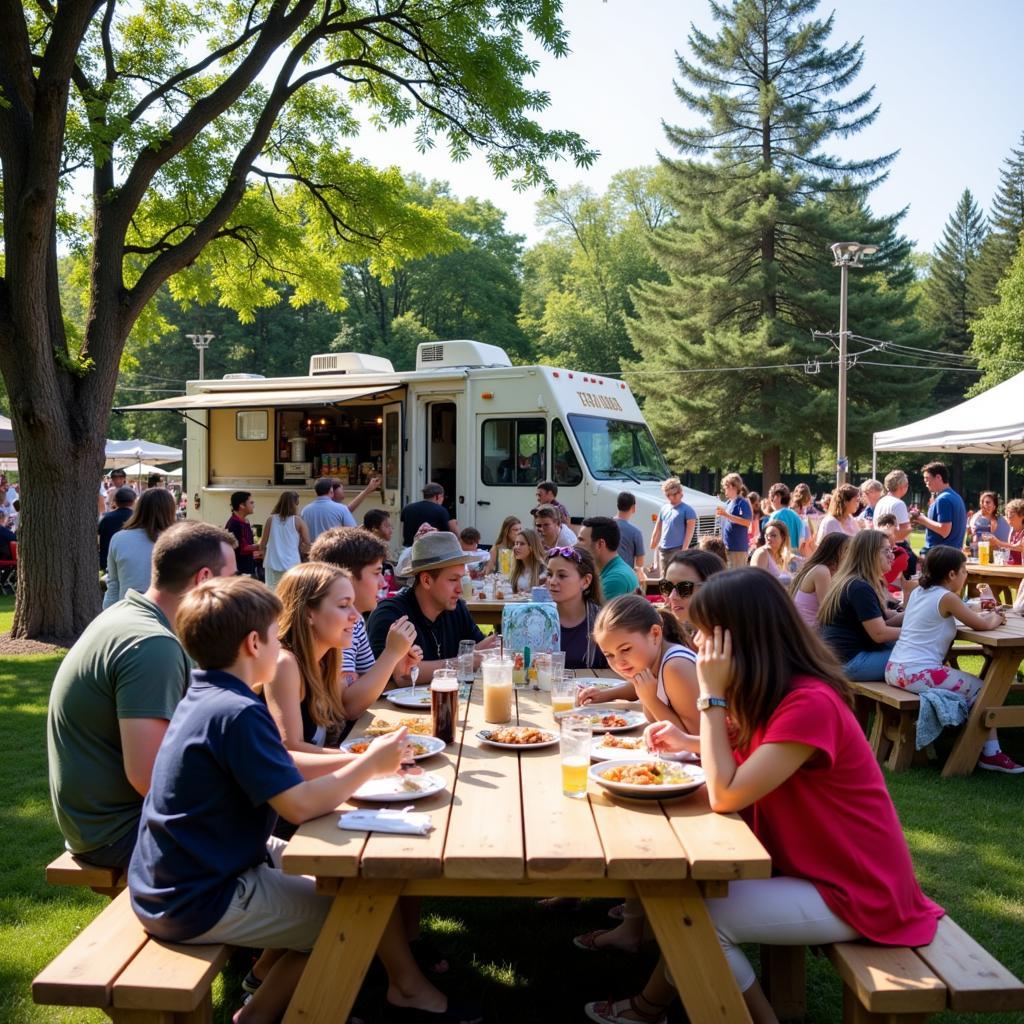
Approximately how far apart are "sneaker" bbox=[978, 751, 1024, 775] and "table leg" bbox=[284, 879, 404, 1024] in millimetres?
4801

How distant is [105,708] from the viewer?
2.85 meters

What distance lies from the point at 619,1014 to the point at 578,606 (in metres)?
2.28

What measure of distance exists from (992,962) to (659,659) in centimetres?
148

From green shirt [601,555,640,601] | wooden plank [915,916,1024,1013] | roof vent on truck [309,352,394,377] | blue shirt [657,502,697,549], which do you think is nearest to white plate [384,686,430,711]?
wooden plank [915,916,1024,1013]

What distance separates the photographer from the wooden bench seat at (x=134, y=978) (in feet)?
7.48

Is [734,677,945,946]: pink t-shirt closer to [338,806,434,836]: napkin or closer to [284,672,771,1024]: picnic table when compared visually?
[284,672,771,1024]: picnic table

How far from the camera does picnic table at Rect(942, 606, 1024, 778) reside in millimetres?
5684

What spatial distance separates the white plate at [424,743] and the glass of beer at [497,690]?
0.34 m

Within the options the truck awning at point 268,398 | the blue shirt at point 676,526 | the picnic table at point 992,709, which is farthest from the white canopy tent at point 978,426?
the truck awning at point 268,398

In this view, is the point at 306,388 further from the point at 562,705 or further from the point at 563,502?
the point at 562,705

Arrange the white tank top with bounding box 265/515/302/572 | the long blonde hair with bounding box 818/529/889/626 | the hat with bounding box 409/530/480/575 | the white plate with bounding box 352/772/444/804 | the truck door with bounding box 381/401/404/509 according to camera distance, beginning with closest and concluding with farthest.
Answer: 1. the white plate with bounding box 352/772/444/804
2. the hat with bounding box 409/530/480/575
3. the long blonde hair with bounding box 818/529/889/626
4. the white tank top with bounding box 265/515/302/572
5. the truck door with bounding box 381/401/404/509

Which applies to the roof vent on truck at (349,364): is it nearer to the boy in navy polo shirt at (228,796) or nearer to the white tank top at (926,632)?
the white tank top at (926,632)

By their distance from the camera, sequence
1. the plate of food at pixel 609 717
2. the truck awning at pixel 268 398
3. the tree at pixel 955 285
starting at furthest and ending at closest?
the tree at pixel 955 285
the truck awning at pixel 268 398
the plate of food at pixel 609 717

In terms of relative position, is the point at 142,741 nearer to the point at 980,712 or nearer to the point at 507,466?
the point at 980,712
